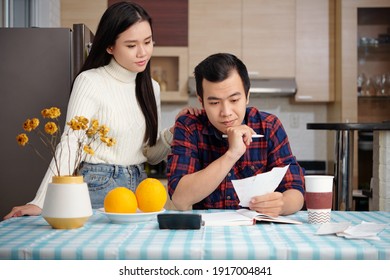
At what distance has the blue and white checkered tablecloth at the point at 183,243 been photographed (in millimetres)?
1138

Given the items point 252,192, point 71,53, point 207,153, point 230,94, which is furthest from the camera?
point 71,53

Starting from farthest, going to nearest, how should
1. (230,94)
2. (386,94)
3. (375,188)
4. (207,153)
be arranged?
(386,94)
(375,188)
(207,153)
(230,94)

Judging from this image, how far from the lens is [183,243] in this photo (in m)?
1.19

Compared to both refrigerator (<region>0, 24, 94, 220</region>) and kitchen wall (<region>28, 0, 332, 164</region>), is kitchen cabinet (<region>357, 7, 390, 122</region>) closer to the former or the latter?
kitchen wall (<region>28, 0, 332, 164</region>)

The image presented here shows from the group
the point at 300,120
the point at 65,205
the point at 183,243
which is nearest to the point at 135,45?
the point at 65,205

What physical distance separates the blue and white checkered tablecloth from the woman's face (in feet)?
2.72

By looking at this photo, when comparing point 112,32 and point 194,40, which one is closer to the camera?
point 112,32

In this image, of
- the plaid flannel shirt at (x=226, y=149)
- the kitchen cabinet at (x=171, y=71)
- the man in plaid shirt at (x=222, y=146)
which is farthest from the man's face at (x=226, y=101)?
the kitchen cabinet at (x=171, y=71)

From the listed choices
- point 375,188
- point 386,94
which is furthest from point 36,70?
point 386,94

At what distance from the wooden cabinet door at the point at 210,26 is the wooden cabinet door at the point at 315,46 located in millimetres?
521
